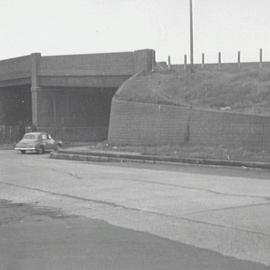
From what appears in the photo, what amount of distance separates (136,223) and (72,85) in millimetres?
47721

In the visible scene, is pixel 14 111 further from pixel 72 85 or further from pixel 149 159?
pixel 149 159

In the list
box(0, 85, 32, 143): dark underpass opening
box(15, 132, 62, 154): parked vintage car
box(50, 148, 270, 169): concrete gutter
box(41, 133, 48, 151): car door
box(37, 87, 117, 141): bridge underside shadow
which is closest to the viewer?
box(50, 148, 270, 169): concrete gutter

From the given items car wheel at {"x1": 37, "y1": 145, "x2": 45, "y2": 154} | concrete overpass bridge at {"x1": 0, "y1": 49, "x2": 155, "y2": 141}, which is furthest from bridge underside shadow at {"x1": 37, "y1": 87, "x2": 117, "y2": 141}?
car wheel at {"x1": 37, "y1": 145, "x2": 45, "y2": 154}

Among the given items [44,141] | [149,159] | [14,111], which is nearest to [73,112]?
[14,111]

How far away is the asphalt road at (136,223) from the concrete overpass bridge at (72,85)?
3652cm

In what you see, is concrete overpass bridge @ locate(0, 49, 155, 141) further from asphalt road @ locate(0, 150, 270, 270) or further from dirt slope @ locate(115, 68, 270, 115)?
asphalt road @ locate(0, 150, 270, 270)

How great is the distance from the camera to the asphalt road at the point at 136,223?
7020 millimetres

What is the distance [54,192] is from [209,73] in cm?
3172

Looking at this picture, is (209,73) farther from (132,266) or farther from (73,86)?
(132,266)

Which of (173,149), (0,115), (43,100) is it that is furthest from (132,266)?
(0,115)

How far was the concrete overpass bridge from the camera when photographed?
176 ft

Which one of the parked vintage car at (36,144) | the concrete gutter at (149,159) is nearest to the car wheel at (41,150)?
the parked vintage car at (36,144)

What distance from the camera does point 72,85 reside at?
5659cm

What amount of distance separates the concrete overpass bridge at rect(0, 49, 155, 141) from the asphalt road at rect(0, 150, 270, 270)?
3652 cm
